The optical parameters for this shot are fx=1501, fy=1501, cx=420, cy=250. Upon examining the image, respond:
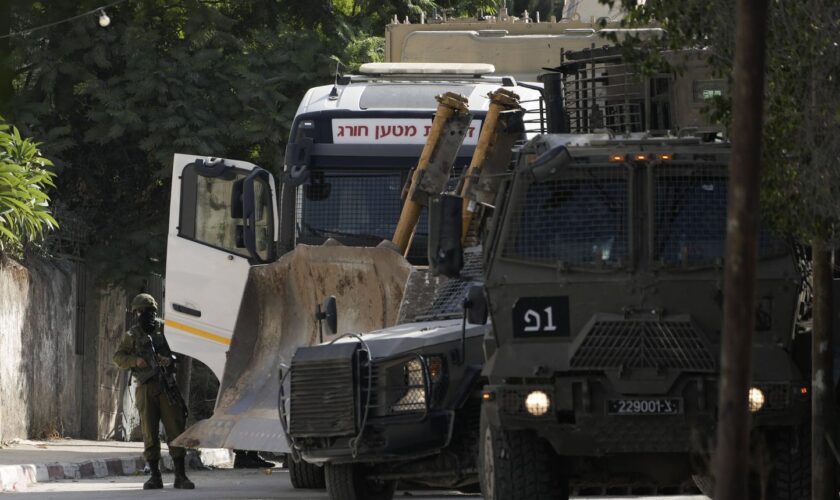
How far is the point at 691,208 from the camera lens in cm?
801

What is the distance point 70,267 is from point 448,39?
8765 mm

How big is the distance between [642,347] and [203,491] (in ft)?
23.3

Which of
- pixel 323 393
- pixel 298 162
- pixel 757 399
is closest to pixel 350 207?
pixel 298 162

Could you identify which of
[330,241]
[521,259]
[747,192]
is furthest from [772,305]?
[330,241]

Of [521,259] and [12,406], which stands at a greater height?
[521,259]

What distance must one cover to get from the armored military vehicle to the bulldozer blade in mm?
3748

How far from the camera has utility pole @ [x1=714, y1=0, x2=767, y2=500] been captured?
17.9 ft

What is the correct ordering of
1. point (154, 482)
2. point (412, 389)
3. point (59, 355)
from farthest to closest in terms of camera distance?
point (59, 355) < point (154, 482) < point (412, 389)

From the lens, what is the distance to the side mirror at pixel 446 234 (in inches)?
322

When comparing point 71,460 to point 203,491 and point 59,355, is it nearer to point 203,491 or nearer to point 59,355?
point 203,491

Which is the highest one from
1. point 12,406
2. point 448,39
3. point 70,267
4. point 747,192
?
point 448,39

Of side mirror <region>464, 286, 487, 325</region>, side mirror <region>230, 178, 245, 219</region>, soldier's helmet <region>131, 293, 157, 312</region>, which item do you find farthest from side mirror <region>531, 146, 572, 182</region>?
soldier's helmet <region>131, 293, 157, 312</region>

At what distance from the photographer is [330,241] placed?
12273 mm

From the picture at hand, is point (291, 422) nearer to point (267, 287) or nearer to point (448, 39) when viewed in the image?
point (267, 287)
